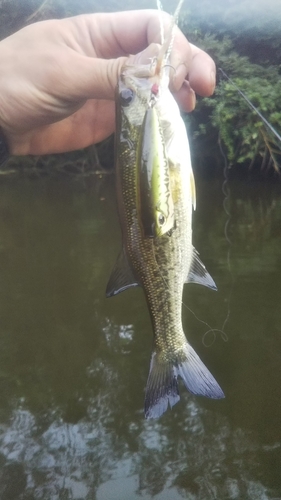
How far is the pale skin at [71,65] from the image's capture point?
160cm

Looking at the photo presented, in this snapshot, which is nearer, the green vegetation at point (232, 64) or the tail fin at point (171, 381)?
the tail fin at point (171, 381)

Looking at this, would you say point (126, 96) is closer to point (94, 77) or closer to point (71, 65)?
point (94, 77)

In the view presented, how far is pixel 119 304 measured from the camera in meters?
4.84

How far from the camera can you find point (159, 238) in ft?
4.96

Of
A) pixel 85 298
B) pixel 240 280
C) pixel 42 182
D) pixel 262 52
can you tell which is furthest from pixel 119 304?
pixel 42 182

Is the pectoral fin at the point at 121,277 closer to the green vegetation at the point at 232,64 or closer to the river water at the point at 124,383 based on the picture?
the river water at the point at 124,383

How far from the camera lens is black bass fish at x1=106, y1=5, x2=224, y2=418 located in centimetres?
138

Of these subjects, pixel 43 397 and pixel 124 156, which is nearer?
pixel 124 156

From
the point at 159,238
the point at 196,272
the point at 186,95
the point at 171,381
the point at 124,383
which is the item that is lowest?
the point at 124,383

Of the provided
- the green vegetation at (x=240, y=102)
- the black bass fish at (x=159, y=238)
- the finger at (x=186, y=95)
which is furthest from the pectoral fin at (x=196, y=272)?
the green vegetation at (x=240, y=102)

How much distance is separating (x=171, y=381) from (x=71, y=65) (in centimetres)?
109

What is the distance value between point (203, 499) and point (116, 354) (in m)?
1.42

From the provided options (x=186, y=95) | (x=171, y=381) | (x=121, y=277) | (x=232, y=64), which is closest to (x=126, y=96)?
(x=186, y=95)

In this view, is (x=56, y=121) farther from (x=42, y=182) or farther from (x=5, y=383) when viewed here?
(x=42, y=182)
